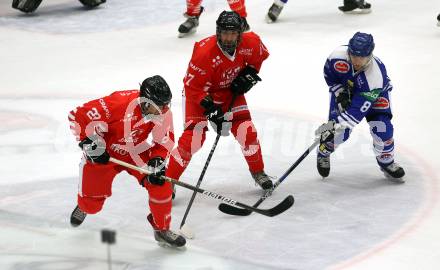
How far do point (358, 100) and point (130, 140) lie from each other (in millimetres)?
1255

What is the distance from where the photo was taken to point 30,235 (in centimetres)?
268

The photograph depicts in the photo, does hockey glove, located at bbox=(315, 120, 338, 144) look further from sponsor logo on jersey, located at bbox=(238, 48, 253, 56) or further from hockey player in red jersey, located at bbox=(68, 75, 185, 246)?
hockey player in red jersey, located at bbox=(68, 75, 185, 246)

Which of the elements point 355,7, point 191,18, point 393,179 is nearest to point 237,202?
point 393,179

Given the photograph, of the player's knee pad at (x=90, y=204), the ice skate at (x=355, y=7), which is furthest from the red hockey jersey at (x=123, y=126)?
the ice skate at (x=355, y=7)

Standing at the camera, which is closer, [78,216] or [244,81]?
[78,216]

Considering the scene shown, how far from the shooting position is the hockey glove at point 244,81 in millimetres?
4391

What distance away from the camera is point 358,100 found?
4.36 m

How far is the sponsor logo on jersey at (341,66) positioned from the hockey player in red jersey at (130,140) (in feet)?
3.40

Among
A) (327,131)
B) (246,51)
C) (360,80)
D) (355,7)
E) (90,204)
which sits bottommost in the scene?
(355,7)

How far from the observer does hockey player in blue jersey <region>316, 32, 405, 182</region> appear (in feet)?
14.3

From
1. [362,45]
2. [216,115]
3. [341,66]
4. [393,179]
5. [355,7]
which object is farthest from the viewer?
[355,7]

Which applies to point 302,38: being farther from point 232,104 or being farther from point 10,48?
point 232,104

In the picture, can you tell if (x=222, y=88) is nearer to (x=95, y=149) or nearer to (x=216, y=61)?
(x=216, y=61)

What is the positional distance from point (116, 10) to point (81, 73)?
225 cm
